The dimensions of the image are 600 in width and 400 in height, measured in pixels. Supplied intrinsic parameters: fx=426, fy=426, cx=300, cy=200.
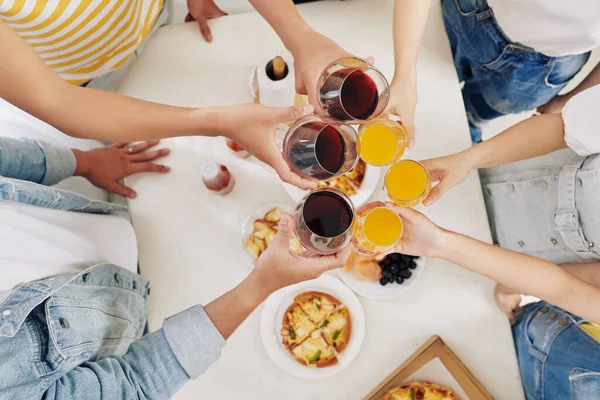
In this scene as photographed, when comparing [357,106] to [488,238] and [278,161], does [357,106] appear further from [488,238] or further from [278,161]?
[488,238]

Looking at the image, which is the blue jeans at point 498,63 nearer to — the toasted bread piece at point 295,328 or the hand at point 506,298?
the hand at point 506,298

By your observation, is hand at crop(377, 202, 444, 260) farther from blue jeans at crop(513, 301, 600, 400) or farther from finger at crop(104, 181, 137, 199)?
finger at crop(104, 181, 137, 199)

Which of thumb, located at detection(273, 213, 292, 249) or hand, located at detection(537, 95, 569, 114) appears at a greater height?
hand, located at detection(537, 95, 569, 114)

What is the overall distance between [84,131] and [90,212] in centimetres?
26

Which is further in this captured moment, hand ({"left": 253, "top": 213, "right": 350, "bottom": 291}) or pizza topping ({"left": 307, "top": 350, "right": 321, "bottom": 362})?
pizza topping ({"left": 307, "top": 350, "right": 321, "bottom": 362})

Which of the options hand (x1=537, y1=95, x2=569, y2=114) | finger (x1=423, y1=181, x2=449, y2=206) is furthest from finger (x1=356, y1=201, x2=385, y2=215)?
hand (x1=537, y1=95, x2=569, y2=114)

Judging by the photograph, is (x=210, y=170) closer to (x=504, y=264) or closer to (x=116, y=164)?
(x=116, y=164)

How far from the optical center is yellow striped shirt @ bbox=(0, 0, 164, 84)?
3.28 feet

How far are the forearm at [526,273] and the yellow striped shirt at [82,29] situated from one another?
3.42 feet

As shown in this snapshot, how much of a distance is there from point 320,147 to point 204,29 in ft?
2.19

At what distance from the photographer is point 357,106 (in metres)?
0.93

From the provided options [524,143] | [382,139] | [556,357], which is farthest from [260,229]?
[556,357]

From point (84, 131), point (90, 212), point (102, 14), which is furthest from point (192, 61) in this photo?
point (90, 212)

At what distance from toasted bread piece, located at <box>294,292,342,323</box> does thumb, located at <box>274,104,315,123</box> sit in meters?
0.49
